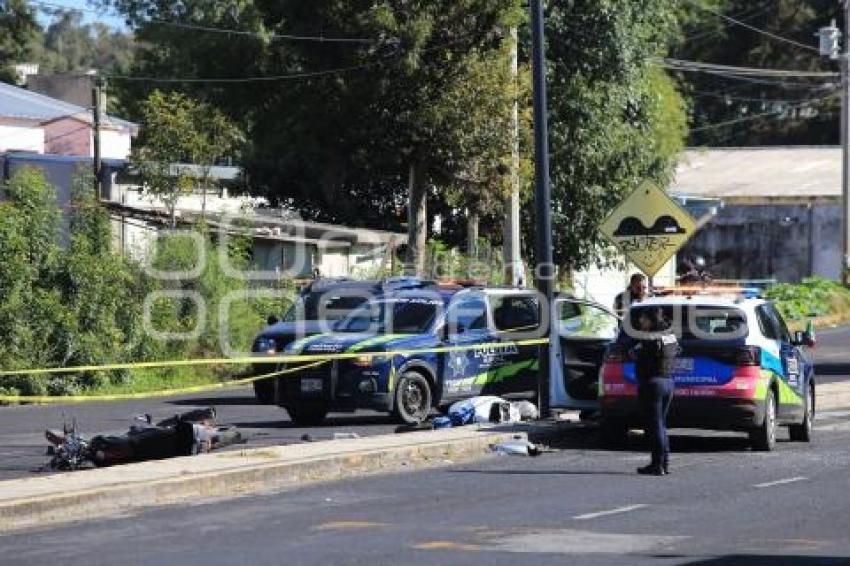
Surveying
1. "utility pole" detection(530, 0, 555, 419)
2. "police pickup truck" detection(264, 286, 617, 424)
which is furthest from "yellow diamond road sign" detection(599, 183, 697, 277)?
"utility pole" detection(530, 0, 555, 419)

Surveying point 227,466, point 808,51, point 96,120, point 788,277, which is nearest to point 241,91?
point 96,120

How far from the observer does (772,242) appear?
236 ft

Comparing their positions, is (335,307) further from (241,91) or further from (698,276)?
(241,91)

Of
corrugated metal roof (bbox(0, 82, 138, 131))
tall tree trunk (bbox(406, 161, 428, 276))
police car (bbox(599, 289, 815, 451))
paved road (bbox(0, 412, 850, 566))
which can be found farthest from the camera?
corrugated metal roof (bbox(0, 82, 138, 131))

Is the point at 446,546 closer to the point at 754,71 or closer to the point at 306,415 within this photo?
the point at 306,415

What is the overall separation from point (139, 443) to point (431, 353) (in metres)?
5.65

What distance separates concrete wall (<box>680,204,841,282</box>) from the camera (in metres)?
70.0

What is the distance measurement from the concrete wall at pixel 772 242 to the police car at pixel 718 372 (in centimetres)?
5111

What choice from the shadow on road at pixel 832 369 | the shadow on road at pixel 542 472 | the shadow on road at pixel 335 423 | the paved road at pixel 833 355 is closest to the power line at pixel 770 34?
the paved road at pixel 833 355

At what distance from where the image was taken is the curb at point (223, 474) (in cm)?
1409

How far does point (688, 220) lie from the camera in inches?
924

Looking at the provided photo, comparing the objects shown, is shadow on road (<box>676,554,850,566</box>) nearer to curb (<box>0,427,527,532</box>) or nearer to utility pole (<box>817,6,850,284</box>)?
curb (<box>0,427,527,532</box>)

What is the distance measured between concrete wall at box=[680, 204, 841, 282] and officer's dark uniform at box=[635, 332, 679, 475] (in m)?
53.3

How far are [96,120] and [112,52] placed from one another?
124 meters
